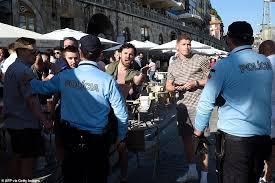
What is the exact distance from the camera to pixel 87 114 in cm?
356

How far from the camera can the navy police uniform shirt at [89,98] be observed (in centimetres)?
355

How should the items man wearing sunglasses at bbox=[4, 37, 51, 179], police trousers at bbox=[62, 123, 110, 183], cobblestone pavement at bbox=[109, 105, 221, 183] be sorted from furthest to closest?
cobblestone pavement at bbox=[109, 105, 221, 183] < man wearing sunglasses at bbox=[4, 37, 51, 179] < police trousers at bbox=[62, 123, 110, 183]

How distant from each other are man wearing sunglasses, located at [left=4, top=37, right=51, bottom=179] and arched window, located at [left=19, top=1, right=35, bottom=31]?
15.6 metres

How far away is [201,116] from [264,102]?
53 centimetres

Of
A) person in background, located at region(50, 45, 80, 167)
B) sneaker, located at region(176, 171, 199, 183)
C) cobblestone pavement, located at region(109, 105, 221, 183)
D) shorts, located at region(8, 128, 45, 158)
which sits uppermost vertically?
person in background, located at region(50, 45, 80, 167)

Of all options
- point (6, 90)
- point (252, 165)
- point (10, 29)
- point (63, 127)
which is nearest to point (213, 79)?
point (252, 165)

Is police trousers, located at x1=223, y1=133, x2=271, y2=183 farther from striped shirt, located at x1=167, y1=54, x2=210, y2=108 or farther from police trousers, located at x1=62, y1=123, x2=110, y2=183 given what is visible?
striped shirt, located at x1=167, y1=54, x2=210, y2=108

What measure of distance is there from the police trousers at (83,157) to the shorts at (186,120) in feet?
6.39

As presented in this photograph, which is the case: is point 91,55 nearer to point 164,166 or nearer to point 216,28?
point 164,166

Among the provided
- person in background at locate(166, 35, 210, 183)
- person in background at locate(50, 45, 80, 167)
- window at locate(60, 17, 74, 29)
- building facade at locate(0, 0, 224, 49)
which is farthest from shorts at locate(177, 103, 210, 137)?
window at locate(60, 17, 74, 29)

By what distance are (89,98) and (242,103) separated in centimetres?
129

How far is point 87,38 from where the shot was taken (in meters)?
3.63

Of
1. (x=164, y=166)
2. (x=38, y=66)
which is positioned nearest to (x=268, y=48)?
(x=164, y=166)

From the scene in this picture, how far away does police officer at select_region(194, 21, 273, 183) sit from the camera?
10.8ft
